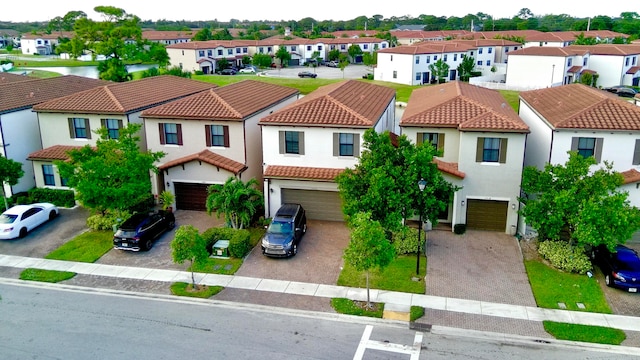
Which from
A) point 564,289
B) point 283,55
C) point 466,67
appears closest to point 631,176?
point 564,289

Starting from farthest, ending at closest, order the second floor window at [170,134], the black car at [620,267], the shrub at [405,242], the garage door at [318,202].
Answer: the second floor window at [170,134] → the garage door at [318,202] → the shrub at [405,242] → the black car at [620,267]

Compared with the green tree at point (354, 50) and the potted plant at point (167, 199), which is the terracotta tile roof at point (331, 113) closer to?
the potted plant at point (167, 199)

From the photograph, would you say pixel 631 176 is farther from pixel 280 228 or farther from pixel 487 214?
pixel 280 228

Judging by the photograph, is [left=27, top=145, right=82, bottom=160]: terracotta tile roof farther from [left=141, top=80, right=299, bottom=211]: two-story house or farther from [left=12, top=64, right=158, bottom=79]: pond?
[left=12, top=64, right=158, bottom=79]: pond

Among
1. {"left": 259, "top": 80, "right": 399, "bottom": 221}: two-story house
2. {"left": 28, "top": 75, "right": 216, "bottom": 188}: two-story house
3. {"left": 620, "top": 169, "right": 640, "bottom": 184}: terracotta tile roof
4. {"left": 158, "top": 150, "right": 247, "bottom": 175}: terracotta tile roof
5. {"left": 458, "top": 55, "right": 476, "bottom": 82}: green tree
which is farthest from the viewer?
{"left": 458, "top": 55, "right": 476, "bottom": 82}: green tree

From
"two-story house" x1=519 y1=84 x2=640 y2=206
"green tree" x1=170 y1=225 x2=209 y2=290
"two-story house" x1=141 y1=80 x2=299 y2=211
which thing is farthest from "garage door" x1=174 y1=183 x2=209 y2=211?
"two-story house" x1=519 y1=84 x2=640 y2=206

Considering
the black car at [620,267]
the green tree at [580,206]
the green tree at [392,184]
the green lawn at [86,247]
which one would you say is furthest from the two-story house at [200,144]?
the black car at [620,267]

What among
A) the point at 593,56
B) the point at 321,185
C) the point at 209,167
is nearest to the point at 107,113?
the point at 209,167
